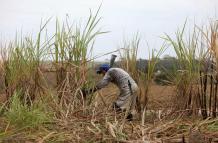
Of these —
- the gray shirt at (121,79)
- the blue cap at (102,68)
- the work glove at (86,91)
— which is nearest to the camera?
the work glove at (86,91)

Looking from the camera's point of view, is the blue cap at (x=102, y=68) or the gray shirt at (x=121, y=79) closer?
the gray shirt at (x=121, y=79)

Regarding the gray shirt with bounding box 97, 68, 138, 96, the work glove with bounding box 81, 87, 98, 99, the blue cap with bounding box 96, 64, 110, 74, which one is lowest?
the work glove with bounding box 81, 87, 98, 99

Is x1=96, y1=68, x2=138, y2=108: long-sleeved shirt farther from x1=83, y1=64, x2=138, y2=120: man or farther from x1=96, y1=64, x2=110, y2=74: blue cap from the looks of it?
x1=96, y1=64, x2=110, y2=74: blue cap

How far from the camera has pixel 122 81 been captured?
596 centimetres

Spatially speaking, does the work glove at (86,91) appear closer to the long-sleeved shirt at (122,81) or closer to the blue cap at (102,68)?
the long-sleeved shirt at (122,81)

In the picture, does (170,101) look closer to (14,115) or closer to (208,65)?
(208,65)

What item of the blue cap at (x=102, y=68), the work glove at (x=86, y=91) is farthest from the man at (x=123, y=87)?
the work glove at (x=86, y=91)

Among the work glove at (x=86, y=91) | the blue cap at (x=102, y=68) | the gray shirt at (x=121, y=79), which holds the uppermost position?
the blue cap at (x=102, y=68)

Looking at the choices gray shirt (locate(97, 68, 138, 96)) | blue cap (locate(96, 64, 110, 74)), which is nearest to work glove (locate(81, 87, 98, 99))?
gray shirt (locate(97, 68, 138, 96))

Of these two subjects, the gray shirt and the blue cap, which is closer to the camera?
the gray shirt

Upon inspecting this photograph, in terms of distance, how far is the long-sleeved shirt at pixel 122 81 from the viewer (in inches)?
233

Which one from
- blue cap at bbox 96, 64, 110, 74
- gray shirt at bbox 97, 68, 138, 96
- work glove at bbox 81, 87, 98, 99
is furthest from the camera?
blue cap at bbox 96, 64, 110, 74

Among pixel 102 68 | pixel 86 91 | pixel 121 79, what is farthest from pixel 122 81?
pixel 86 91

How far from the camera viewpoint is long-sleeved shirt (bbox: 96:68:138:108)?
5906mm
